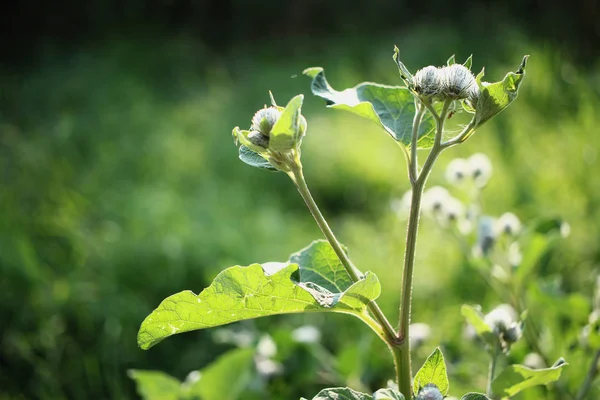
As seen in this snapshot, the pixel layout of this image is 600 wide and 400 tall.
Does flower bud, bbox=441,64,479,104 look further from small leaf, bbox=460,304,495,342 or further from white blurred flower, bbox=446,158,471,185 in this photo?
white blurred flower, bbox=446,158,471,185

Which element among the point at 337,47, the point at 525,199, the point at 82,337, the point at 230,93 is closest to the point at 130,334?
the point at 82,337

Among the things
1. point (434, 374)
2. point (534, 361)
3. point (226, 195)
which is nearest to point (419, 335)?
point (534, 361)

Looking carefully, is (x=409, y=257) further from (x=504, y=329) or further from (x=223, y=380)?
(x=223, y=380)

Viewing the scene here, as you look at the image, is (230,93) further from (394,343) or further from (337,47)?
(394,343)

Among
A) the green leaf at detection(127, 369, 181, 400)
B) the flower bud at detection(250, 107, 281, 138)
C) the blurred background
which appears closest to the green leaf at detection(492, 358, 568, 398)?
the flower bud at detection(250, 107, 281, 138)

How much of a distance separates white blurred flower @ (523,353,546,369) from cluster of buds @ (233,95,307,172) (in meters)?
0.70

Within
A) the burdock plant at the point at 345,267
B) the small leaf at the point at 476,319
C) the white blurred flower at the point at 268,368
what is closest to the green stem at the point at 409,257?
the burdock plant at the point at 345,267

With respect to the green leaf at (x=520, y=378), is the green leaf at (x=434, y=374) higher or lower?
lower

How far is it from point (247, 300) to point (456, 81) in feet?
0.84

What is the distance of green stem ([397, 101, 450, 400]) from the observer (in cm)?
56

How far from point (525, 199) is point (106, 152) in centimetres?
203

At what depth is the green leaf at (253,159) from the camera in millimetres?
601

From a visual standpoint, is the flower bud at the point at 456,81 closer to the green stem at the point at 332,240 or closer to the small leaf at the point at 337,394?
the green stem at the point at 332,240

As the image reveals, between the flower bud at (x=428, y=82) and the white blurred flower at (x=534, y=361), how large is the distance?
67cm
